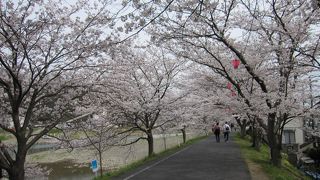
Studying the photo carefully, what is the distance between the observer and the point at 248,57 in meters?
15.1

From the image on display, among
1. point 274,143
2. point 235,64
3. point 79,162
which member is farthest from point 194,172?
point 79,162

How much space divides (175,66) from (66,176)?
9.40 m

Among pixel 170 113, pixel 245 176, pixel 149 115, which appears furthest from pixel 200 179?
pixel 170 113

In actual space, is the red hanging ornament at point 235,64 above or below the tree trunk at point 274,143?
above

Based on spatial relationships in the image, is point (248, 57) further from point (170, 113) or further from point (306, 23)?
point (170, 113)

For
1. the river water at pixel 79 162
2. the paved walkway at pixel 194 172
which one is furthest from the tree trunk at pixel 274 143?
the river water at pixel 79 162

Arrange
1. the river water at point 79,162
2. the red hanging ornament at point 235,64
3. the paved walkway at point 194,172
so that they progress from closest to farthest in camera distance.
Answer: the paved walkway at point 194,172 < the red hanging ornament at point 235,64 < the river water at point 79,162

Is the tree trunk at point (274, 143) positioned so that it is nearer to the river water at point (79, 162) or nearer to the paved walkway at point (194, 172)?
the paved walkway at point (194, 172)

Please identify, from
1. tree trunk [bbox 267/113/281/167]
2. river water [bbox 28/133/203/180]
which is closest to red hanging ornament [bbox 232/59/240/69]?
tree trunk [bbox 267/113/281/167]

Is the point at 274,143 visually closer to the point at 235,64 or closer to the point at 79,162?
the point at 235,64

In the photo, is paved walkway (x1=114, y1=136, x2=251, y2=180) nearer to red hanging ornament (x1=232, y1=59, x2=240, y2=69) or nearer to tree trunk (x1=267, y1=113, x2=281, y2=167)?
tree trunk (x1=267, y1=113, x2=281, y2=167)

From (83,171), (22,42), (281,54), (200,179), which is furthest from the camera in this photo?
(83,171)

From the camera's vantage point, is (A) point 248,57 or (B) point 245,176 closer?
(B) point 245,176

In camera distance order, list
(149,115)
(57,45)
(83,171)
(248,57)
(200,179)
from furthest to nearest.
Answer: (83,171)
(149,115)
(248,57)
(200,179)
(57,45)
